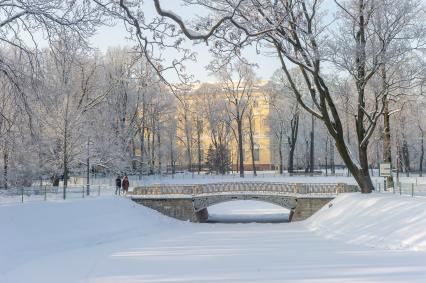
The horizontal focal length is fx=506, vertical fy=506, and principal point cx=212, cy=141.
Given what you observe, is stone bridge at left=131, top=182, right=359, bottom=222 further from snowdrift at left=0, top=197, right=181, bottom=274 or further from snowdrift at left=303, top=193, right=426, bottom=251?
snowdrift at left=303, top=193, right=426, bottom=251

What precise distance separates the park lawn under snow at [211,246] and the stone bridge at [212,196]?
3764mm

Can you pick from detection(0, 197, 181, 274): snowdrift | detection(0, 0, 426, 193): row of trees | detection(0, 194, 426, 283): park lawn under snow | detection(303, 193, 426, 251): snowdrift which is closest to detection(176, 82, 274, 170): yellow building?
detection(0, 0, 426, 193): row of trees

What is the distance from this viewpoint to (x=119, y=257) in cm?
1770

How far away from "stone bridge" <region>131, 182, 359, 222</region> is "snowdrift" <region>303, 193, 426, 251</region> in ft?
19.2

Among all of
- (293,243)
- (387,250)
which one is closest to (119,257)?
(293,243)

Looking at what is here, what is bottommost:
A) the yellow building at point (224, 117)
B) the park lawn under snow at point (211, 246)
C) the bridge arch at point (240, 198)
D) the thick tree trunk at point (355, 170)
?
the park lawn under snow at point (211, 246)

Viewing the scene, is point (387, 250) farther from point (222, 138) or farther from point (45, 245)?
point (222, 138)

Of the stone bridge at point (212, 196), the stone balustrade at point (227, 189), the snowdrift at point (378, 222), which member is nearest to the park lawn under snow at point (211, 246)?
the snowdrift at point (378, 222)

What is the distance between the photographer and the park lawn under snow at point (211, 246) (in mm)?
13547

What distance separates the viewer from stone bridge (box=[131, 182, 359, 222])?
33.8 meters

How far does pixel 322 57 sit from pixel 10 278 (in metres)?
16.9

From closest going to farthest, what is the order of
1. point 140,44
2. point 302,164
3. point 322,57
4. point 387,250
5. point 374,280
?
point 140,44
point 374,280
point 387,250
point 322,57
point 302,164

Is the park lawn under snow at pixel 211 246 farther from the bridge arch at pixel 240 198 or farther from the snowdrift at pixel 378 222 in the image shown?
the bridge arch at pixel 240 198

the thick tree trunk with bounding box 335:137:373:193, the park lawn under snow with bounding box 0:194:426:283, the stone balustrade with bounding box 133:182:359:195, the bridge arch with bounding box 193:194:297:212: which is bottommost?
the park lawn under snow with bounding box 0:194:426:283
